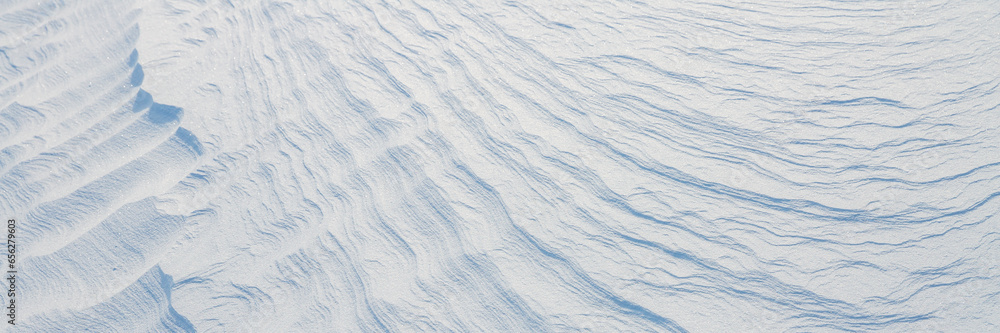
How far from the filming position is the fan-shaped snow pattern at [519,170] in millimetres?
1431

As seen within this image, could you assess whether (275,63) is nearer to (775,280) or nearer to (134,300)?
(134,300)

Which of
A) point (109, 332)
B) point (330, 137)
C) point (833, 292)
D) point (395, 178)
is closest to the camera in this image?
point (833, 292)

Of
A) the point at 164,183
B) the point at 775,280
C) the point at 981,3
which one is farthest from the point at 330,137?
the point at 981,3

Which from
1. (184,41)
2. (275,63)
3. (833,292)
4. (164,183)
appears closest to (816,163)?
(833,292)

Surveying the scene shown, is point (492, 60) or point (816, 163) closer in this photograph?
point (816, 163)

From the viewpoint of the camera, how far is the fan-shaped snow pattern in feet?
4.69

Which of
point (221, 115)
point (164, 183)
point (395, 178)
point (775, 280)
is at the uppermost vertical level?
point (775, 280)

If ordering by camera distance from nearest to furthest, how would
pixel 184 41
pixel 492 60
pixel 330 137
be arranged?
pixel 330 137 < pixel 492 60 < pixel 184 41

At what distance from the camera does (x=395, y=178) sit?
1.70m

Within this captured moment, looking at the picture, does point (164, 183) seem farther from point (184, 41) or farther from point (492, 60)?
point (492, 60)

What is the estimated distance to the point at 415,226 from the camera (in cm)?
161

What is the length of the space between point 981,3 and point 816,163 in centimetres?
95

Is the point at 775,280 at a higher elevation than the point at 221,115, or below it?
higher

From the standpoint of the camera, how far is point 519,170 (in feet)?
5.50
